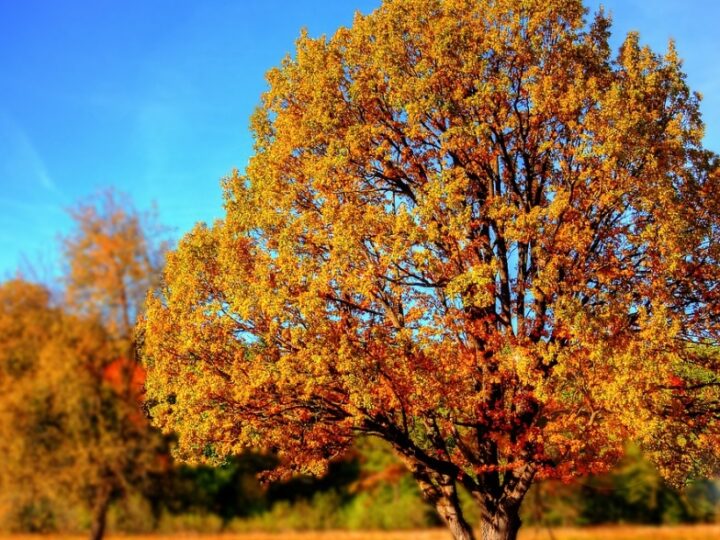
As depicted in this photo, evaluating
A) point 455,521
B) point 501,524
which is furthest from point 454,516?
point 501,524

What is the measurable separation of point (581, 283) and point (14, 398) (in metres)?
21.8

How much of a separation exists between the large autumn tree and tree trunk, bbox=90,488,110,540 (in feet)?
29.4

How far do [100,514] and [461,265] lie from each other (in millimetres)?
17700

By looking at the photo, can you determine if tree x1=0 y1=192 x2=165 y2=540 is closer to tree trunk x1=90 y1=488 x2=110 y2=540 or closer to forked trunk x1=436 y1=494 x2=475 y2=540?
tree trunk x1=90 y1=488 x2=110 y2=540

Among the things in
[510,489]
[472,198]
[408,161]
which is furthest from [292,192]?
[510,489]

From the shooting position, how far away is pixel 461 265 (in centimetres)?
1512

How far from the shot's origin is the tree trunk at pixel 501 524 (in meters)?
15.9

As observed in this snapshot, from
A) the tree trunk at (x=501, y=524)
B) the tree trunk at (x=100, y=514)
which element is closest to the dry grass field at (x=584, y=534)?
the tree trunk at (x=100, y=514)

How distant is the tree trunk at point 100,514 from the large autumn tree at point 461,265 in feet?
29.4

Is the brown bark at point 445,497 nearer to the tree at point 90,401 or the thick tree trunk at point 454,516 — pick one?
the thick tree trunk at point 454,516

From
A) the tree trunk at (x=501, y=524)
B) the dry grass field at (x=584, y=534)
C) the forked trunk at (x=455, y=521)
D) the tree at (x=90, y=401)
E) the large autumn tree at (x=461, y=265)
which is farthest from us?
the dry grass field at (x=584, y=534)

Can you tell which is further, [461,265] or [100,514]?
[100,514]

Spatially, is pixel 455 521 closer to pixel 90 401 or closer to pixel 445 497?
pixel 445 497

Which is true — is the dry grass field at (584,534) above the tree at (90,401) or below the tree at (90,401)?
below
